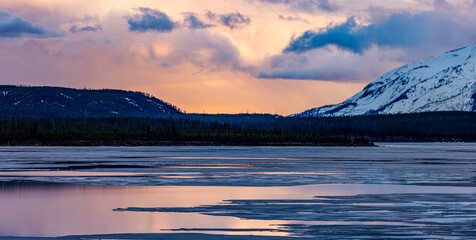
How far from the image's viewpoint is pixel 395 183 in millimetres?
51406

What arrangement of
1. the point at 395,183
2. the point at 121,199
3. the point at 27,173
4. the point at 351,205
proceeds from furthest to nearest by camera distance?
the point at 27,173, the point at 395,183, the point at 121,199, the point at 351,205

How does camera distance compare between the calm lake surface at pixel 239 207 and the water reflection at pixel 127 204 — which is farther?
the water reflection at pixel 127 204

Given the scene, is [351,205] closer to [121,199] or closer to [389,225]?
[389,225]

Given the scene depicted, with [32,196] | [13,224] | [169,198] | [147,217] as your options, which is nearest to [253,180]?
[169,198]

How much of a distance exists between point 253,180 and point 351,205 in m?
18.1

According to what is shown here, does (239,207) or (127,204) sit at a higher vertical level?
(127,204)

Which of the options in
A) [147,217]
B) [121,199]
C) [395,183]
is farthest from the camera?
[395,183]

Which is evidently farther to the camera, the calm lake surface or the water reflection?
the water reflection

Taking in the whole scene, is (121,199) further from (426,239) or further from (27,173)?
(27,173)

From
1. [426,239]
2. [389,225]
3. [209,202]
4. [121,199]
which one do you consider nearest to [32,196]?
[121,199]

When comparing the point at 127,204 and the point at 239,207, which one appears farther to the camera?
the point at 127,204

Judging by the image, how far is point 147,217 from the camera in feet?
106

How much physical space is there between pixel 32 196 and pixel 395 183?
923 inches

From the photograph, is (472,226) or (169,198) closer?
(472,226)
